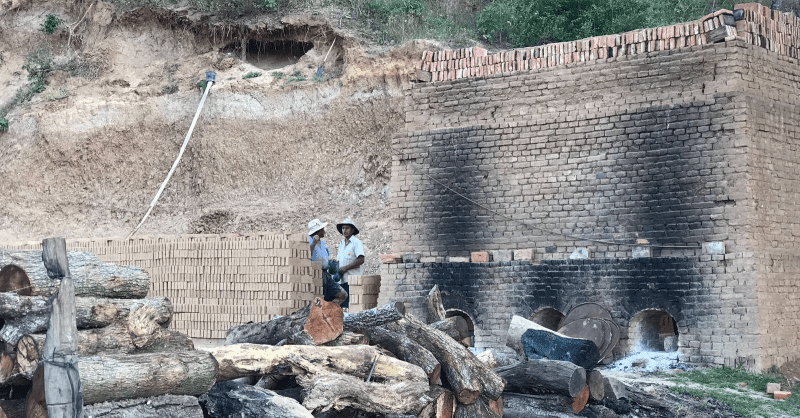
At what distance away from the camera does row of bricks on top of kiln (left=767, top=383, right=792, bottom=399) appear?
10328 mm

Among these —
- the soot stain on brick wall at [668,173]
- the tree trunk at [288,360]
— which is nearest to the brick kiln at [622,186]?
the soot stain on brick wall at [668,173]

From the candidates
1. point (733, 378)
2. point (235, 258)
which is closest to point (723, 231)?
point (733, 378)

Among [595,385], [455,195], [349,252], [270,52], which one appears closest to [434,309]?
[595,385]

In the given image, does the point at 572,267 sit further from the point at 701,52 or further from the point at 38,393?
the point at 38,393

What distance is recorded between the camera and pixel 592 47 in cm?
1240

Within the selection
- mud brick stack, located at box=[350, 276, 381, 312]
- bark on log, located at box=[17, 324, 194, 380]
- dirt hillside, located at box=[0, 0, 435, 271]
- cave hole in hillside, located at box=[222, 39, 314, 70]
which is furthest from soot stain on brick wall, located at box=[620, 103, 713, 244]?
cave hole in hillside, located at box=[222, 39, 314, 70]

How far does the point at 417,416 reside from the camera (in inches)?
317

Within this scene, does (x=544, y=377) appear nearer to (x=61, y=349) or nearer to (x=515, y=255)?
(x=515, y=255)

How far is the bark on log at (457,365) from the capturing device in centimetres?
841

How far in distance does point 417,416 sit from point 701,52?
20.2ft

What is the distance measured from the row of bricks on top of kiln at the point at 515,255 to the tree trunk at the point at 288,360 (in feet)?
15.3

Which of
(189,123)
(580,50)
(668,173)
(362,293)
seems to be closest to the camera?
(668,173)

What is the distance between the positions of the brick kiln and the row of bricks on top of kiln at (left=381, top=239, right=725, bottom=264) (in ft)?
0.06

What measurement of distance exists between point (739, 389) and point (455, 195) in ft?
14.5
